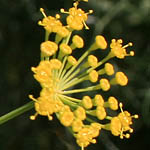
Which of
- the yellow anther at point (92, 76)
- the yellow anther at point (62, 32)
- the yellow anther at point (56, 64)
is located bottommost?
the yellow anther at point (92, 76)

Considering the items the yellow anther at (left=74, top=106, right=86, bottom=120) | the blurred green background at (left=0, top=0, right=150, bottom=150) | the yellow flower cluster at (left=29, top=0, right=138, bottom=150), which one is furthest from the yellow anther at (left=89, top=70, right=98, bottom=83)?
the blurred green background at (left=0, top=0, right=150, bottom=150)

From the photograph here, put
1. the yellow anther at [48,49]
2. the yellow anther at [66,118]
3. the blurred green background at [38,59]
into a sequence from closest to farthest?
the yellow anther at [66,118] → the yellow anther at [48,49] → the blurred green background at [38,59]

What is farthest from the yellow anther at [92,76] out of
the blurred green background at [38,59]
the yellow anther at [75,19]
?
the blurred green background at [38,59]

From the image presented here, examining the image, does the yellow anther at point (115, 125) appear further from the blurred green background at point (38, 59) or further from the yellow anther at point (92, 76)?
the blurred green background at point (38, 59)

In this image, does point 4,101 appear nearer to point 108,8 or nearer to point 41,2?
point 41,2

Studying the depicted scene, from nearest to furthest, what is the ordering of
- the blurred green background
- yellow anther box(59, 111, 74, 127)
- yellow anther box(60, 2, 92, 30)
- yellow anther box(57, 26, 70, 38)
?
1. yellow anther box(59, 111, 74, 127)
2. yellow anther box(57, 26, 70, 38)
3. yellow anther box(60, 2, 92, 30)
4. the blurred green background

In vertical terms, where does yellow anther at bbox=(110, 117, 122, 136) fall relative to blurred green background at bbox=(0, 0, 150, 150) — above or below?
below

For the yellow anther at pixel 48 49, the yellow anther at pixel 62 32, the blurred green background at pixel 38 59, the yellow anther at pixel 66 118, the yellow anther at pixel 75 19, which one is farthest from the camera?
the blurred green background at pixel 38 59

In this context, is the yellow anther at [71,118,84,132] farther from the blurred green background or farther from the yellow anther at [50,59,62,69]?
the blurred green background
